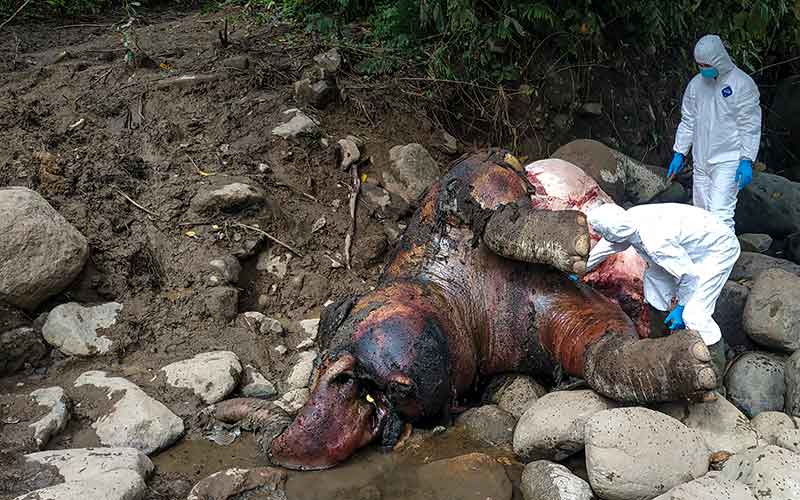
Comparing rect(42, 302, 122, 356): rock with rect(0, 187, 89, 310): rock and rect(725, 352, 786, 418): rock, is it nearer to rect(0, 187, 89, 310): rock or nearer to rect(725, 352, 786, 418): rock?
rect(0, 187, 89, 310): rock

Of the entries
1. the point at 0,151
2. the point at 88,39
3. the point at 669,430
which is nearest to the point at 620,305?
the point at 669,430

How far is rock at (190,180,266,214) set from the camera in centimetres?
508

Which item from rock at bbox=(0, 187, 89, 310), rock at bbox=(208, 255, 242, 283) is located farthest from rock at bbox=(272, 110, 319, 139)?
rock at bbox=(0, 187, 89, 310)

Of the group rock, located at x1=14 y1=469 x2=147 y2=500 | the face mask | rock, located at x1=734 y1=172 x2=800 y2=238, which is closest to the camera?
rock, located at x1=14 y1=469 x2=147 y2=500

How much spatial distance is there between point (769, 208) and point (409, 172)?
10.4 feet

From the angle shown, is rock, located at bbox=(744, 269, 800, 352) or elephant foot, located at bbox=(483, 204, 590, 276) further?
rock, located at bbox=(744, 269, 800, 352)

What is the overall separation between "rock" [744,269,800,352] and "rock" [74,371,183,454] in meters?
3.19

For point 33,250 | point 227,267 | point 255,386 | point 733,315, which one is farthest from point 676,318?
point 33,250

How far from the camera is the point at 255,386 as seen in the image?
4152 millimetres

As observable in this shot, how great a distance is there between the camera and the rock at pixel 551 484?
3.07m

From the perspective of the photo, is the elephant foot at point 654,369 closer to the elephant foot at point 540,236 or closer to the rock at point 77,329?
the elephant foot at point 540,236

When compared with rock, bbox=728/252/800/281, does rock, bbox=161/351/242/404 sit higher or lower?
lower

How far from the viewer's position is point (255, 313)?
15.5 ft

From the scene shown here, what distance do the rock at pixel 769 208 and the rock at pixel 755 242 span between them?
0.67 ft
